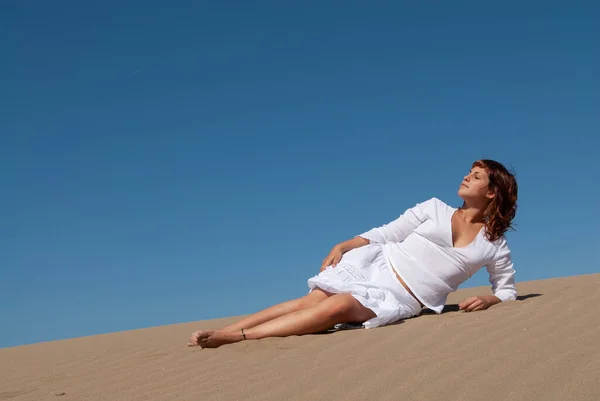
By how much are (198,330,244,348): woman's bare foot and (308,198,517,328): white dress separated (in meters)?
0.90

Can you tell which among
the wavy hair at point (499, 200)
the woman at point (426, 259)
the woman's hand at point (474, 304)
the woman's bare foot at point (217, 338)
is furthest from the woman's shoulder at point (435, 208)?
the woman's bare foot at point (217, 338)

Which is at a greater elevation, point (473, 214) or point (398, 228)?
point (398, 228)

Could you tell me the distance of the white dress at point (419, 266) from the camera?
18.1 feet

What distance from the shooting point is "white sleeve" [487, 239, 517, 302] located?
5.87 meters

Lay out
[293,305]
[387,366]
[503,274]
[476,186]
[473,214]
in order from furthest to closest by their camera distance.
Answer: [503,274] → [473,214] → [476,186] → [293,305] → [387,366]

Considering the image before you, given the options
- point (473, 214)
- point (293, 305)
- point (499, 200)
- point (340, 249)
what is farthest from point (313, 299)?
point (499, 200)

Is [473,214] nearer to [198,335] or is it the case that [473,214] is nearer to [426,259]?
[426,259]

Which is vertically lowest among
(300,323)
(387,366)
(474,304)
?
(387,366)

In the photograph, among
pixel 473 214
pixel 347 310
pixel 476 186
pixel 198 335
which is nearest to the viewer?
pixel 198 335

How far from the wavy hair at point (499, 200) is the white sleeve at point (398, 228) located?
1.78 feet

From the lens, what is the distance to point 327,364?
13.2 ft

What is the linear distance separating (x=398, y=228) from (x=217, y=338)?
2.03 meters

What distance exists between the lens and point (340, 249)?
5.95 metres

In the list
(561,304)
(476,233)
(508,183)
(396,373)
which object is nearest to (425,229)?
(476,233)
